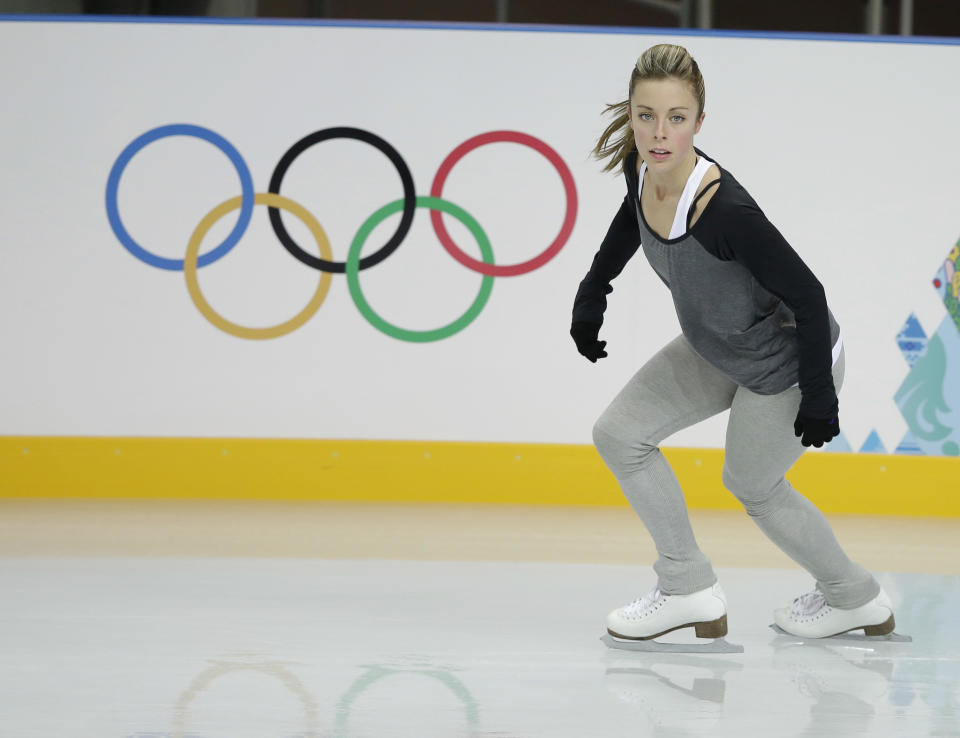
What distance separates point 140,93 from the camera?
432 cm

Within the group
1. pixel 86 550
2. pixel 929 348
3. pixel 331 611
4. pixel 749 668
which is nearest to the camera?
pixel 749 668

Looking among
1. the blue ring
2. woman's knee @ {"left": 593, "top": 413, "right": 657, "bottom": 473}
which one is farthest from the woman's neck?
the blue ring

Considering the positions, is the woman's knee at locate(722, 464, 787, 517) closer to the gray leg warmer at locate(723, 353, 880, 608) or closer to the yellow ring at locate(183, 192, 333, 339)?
the gray leg warmer at locate(723, 353, 880, 608)

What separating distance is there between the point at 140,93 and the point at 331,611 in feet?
7.73

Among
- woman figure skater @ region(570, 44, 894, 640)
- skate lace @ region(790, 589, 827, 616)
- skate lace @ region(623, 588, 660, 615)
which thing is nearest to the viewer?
woman figure skater @ region(570, 44, 894, 640)

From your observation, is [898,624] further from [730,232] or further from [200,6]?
[200,6]

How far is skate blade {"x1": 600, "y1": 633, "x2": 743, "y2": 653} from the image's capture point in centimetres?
246

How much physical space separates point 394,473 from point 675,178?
2301mm

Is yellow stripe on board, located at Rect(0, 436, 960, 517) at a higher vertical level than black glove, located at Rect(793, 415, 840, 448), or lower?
lower

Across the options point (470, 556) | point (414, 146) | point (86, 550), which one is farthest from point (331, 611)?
point (414, 146)

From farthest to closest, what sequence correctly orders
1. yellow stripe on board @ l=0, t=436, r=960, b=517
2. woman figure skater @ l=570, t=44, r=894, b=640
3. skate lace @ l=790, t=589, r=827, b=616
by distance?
yellow stripe on board @ l=0, t=436, r=960, b=517 → skate lace @ l=790, t=589, r=827, b=616 → woman figure skater @ l=570, t=44, r=894, b=640

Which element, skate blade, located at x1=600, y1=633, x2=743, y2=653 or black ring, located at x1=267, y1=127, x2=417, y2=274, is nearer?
skate blade, located at x1=600, y1=633, x2=743, y2=653

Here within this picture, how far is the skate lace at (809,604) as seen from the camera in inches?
103

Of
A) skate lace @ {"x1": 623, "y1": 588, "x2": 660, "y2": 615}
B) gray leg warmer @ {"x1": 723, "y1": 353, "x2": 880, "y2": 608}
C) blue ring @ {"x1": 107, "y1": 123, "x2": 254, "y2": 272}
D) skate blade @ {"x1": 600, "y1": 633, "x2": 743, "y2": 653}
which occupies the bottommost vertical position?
skate blade @ {"x1": 600, "y1": 633, "x2": 743, "y2": 653}
